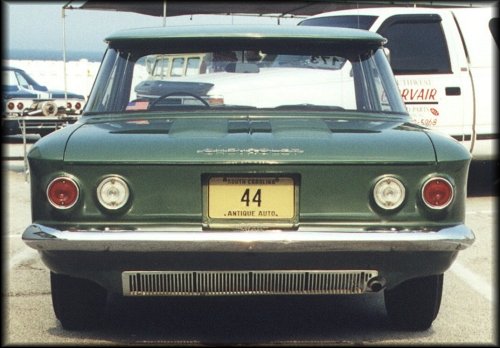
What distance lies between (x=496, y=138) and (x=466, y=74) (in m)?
0.81

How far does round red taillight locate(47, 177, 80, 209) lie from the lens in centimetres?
381

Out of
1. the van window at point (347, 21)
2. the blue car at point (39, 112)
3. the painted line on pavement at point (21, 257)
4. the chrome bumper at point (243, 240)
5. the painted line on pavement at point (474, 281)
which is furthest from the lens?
the blue car at point (39, 112)

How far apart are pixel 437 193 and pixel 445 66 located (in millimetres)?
5814

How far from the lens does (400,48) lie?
371 inches

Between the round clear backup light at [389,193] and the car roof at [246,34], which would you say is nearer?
the round clear backup light at [389,193]

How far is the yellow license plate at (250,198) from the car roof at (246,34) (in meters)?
1.18

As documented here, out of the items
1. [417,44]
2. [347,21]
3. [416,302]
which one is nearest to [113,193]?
[416,302]

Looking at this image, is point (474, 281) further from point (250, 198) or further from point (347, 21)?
point (347, 21)

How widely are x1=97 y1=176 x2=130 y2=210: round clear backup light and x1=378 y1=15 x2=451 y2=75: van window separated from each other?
5.95 metres

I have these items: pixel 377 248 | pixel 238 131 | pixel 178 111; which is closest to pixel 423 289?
pixel 377 248

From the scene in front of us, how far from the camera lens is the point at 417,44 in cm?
947

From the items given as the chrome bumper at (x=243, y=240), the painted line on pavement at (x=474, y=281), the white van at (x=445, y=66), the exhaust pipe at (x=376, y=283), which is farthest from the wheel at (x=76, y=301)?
the white van at (x=445, y=66)

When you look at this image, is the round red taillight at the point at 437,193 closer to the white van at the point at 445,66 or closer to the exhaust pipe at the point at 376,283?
the exhaust pipe at the point at 376,283

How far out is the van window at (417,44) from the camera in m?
9.35
